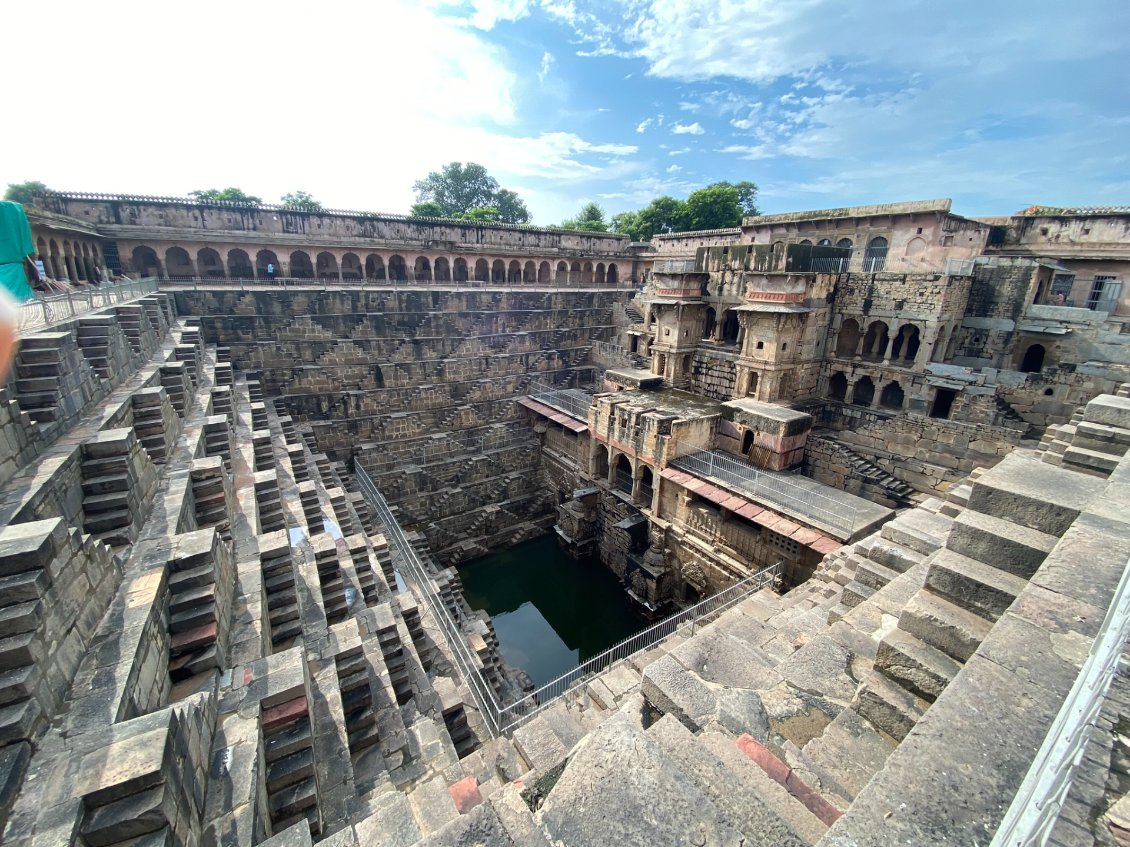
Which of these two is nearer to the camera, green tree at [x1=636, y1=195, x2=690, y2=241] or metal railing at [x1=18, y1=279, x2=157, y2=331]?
metal railing at [x1=18, y1=279, x2=157, y2=331]

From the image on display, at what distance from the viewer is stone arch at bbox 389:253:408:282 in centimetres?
2669

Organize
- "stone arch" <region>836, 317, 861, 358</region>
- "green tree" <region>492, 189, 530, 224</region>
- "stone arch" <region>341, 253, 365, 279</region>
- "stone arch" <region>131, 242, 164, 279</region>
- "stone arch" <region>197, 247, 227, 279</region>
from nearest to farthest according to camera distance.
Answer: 1. "stone arch" <region>836, 317, 861, 358</region>
2. "stone arch" <region>131, 242, 164, 279</region>
3. "stone arch" <region>197, 247, 227, 279</region>
4. "stone arch" <region>341, 253, 365, 279</region>
5. "green tree" <region>492, 189, 530, 224</region>

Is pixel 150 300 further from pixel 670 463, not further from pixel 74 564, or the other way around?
pixel 670 463

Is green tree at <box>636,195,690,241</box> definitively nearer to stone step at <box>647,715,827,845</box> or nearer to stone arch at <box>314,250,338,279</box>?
stone arch at <box>314,250,338,279</box>

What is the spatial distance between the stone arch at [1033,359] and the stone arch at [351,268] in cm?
2888

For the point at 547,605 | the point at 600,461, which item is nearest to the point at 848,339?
the point at 600,461

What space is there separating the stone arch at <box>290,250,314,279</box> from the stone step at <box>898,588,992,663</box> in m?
27.1

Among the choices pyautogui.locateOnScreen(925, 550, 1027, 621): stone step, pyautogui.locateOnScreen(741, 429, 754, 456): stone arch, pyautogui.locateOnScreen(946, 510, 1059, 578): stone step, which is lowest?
pyautogui.locateOnScreen(741, 429, 754, 456): stone arch

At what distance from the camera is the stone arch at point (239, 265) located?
22734mm

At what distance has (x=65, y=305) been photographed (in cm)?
929

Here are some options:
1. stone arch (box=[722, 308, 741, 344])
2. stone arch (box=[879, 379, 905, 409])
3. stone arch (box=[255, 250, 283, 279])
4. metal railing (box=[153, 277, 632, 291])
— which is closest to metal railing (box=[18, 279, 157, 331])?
metal railing (box=[153, 277, 632, 291])

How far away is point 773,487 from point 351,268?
78.9 ft

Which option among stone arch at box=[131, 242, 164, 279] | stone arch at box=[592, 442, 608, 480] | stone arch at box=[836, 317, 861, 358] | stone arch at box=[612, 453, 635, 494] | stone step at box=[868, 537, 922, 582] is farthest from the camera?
stone arch at box=[131, 242, 164, 279]

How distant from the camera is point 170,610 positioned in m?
5.07
